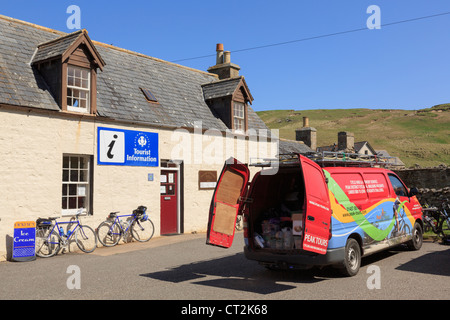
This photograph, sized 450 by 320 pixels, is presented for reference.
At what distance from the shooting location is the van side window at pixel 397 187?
10047 millimetres

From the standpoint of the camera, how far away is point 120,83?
15227 mm

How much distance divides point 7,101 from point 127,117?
153 inches

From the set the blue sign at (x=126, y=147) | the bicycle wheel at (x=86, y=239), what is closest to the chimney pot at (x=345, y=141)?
the blue sign at (x=126, y=147)

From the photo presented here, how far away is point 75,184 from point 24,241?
2.49 m

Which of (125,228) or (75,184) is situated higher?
(75,184)

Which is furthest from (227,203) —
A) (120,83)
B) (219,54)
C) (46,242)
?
(219,54)

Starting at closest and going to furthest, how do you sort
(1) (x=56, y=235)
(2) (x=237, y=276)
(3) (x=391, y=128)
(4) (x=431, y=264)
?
(2) (x=237, y=276) < (4) (x=431, y=264) < (1) (x=56, y=235) < (3) (x=391, y=128)

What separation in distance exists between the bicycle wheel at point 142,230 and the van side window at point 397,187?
26.5ft

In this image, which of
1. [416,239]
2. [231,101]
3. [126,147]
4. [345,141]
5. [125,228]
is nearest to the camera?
[416,239]

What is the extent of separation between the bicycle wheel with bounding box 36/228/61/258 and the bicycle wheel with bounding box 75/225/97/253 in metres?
0.69

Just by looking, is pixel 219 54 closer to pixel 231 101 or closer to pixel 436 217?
pixel 231 101

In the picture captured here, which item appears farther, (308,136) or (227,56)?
(308,136)

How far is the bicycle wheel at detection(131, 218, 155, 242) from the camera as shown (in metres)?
13.8
